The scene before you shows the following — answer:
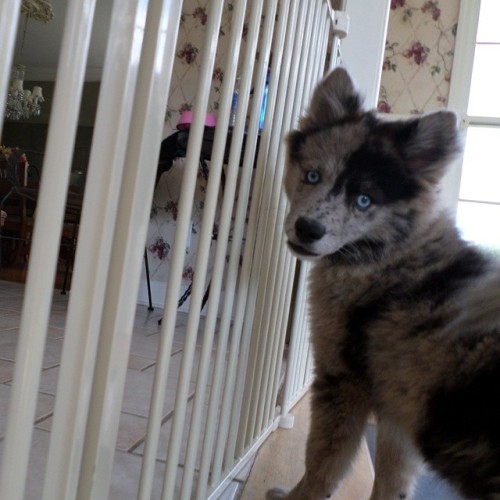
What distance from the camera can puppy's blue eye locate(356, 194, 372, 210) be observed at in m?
1.16

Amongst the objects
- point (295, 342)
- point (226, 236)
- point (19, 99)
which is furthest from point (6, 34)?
point (19, 99)

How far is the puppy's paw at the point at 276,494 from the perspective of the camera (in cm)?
119

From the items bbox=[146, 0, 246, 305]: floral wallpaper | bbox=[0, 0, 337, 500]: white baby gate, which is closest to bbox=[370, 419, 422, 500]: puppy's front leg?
bbox=[0, 0, 337, 500]: white baby gate

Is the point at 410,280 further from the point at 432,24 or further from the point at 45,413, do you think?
the point at 432,24

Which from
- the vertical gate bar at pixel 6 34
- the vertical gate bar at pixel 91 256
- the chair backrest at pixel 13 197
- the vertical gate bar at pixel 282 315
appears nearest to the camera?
the vertical gate bar at pixel 6 34

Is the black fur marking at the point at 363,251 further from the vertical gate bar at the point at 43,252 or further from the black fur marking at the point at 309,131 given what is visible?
the vertical gate bar at the point at 43,252

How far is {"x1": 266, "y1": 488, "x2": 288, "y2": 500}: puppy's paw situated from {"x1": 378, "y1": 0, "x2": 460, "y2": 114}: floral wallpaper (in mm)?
3351

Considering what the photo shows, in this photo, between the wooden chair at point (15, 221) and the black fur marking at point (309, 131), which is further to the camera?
the wooden chair at point (15, 221)

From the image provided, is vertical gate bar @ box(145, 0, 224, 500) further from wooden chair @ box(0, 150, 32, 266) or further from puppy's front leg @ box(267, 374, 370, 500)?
wooden chair @ box(0, 150, 32, 266)

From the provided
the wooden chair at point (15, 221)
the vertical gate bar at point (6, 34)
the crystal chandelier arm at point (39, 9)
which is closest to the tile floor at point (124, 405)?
the vertical gate bar at point (6, 34)

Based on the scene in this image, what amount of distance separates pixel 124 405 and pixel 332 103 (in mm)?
1093

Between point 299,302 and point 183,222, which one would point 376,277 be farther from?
point 299,302

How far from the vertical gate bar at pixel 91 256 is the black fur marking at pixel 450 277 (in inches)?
29.5

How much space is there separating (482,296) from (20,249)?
18.4 ft
